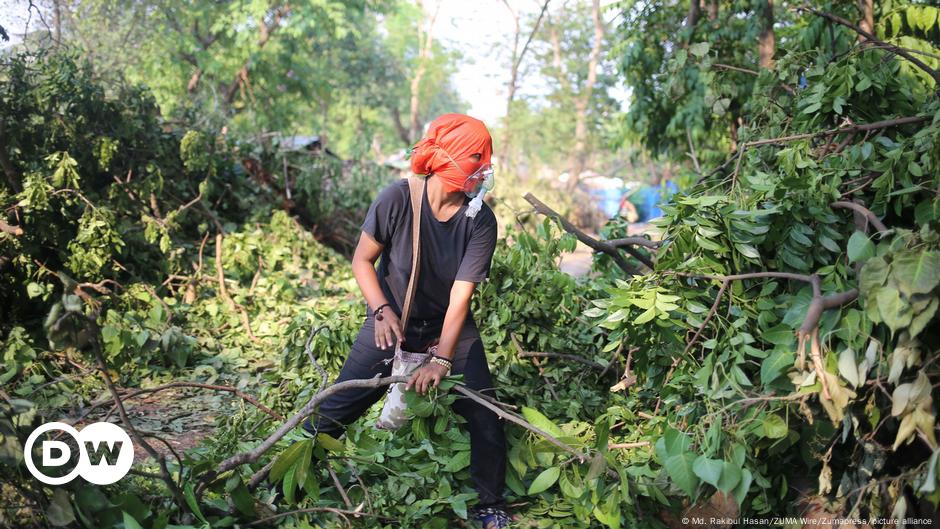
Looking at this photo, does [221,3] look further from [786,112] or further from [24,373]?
[786,112]

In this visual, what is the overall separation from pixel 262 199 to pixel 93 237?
2422mm

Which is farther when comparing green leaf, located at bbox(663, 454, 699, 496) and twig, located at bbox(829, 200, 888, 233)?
twig, located at bbox(829, 200, 888, 233)

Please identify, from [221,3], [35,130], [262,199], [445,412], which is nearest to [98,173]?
[35,130]

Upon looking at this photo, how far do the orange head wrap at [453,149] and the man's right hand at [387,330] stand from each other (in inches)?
21.3

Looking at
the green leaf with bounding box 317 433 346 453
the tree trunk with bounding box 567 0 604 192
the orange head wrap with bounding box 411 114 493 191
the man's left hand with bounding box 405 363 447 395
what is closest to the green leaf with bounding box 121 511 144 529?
the green leaf with bounding box 317 433 346 453

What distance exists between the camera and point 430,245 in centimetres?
306

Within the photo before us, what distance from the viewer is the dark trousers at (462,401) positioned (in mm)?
3008

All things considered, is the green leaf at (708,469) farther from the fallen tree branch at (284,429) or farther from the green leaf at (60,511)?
the green leaf at (60,511)

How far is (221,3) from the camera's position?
13.6m

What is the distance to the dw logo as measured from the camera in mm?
2264

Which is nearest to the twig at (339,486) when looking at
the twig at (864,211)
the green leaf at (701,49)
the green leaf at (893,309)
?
the green leaf at (893,309)

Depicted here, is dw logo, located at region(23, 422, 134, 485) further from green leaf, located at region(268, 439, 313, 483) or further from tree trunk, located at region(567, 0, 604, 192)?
tree trunk, located at region(567, 0, 604, 192)

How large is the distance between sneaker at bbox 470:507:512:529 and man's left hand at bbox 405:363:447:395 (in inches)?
22.6

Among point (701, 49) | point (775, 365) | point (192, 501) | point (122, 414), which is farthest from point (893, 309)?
point (701, 49)
